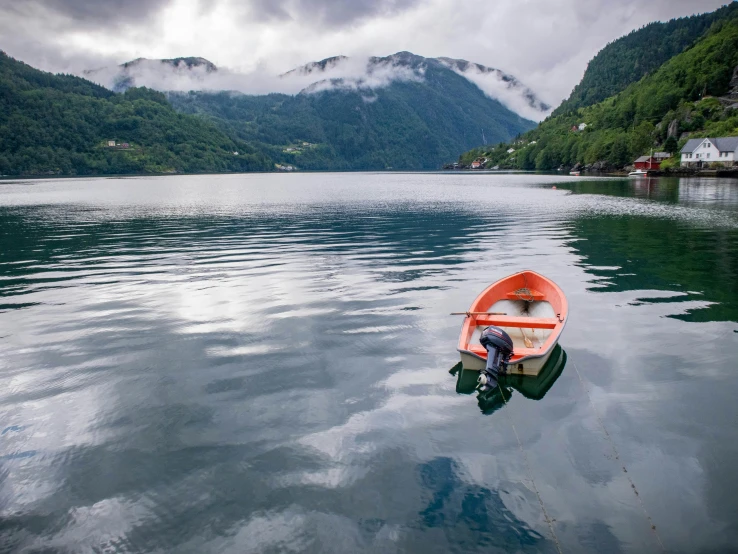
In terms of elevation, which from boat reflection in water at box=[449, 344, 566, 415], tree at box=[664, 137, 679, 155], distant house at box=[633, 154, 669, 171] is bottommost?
boat reflection in water at box=[449, 344, 566, 415]

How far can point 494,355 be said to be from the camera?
1289cm

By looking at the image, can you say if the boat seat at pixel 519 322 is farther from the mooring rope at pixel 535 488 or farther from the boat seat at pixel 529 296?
the mooring rope at pixel 535 488

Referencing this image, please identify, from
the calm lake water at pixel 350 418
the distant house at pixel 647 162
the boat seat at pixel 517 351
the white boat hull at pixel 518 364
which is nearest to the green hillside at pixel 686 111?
the distant house at pixel 647 162

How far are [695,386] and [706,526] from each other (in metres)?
6.01

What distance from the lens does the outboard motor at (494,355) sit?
12.6 metres

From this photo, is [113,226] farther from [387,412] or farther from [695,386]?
[695,386]

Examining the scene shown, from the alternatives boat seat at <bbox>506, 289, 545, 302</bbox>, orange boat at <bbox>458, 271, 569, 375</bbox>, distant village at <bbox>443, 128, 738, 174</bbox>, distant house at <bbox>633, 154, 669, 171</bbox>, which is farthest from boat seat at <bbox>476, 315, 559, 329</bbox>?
distant house at <bbox>633, 154, 669, 171</bbox>

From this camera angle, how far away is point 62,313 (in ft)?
65.3

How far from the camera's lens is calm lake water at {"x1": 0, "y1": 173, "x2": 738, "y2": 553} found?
26.7 ft

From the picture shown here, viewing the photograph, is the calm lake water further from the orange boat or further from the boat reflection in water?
the orange boat

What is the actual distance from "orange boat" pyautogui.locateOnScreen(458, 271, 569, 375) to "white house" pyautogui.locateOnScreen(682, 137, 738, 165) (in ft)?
482

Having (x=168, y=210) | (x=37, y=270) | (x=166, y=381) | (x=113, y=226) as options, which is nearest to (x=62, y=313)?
(x=166, y=381)

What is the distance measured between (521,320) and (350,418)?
22.0 ft

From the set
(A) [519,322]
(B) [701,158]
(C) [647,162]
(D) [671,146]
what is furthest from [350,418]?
(D) [671,146]
